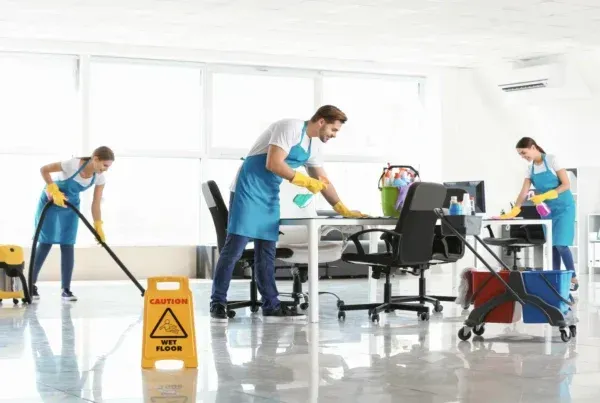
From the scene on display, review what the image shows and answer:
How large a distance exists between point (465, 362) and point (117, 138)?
8.12 metres

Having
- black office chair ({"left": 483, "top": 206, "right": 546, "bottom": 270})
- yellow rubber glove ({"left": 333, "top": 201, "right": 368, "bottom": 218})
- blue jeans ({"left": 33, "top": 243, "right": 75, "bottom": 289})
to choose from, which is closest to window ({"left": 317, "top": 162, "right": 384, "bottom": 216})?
black office chair ({"left": 483, "top": 206, "right": 546, "bottom": 270})

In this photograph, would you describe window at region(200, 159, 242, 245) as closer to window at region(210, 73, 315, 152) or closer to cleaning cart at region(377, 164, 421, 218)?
window at region(210, 73, 315, 152)

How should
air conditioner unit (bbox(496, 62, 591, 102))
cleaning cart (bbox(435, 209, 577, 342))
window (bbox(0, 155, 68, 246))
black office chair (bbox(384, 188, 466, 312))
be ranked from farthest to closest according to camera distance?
1. air conditioner unit (bbox(496, 62, 591, 102))
2. window (bbox(0, 155, 68, 246))
3. black office chair (bbox(384, 188, 466, 312))
4. cleaning cart (bbox(435, 209, 577, 342))

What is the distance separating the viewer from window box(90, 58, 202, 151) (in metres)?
11.6

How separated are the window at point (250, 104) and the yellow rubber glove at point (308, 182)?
253 inches

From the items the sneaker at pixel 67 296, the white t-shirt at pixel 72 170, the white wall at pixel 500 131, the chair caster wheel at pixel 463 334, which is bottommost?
the sneaker at pixel 67 296

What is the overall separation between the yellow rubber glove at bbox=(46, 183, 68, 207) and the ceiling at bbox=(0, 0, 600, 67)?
2.19m

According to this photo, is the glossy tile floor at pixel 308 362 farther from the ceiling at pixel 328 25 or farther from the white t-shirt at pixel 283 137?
the ceiling at pixel 328 25

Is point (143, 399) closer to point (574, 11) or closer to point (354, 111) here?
point (574, 11)

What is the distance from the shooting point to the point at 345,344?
4922 mm

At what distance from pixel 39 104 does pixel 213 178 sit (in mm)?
2165

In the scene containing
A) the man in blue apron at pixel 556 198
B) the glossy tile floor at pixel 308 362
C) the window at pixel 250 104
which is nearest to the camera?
the glossy tile floor at pixel 308 362

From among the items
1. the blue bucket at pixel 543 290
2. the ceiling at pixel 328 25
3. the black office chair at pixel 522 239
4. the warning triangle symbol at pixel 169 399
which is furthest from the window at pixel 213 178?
the warning triangle symbol at pixel 169 399

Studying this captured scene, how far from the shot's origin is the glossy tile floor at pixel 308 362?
11.4 feet
